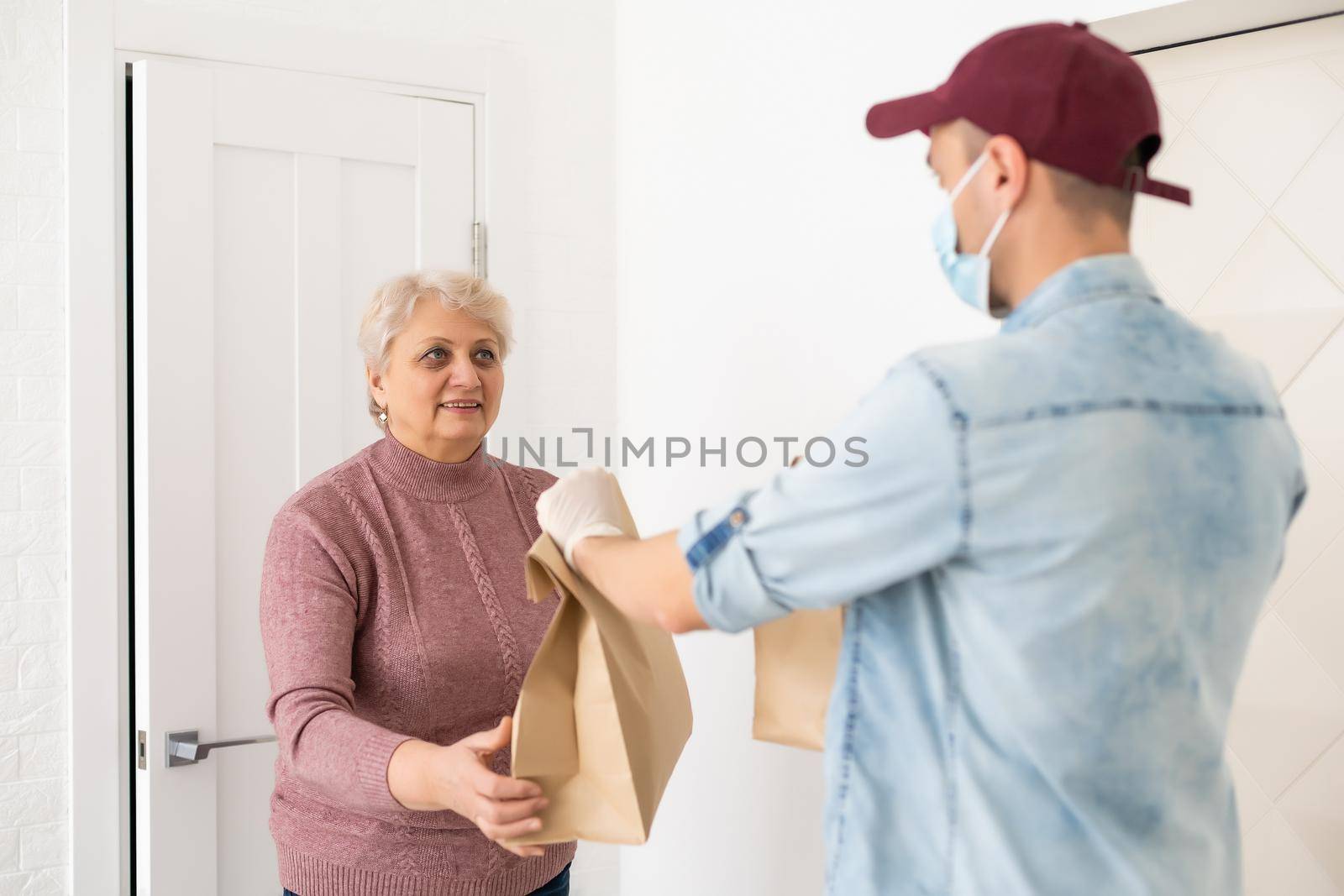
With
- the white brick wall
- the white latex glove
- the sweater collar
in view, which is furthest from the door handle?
the white latex glove

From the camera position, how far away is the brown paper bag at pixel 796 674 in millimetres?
1336

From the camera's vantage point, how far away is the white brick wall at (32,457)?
6.66 feet

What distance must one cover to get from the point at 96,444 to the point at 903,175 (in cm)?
161

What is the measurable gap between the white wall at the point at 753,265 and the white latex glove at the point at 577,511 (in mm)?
805

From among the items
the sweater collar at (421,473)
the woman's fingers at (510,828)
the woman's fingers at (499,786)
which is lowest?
the woman's fingers at (510,828)

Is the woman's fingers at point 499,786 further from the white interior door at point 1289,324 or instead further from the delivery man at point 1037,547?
the white interior door at point 1289,324

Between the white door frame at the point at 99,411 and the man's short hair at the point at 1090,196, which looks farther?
the white door frame at the point at 99,411

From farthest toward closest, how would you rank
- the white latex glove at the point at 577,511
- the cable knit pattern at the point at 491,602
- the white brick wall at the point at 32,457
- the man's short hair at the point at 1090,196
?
the white brick wall at the point at 32,457 < the cable knit pattern at the point at 491,602 < the white latex glove at the point at 577,511 < the man's short hair at the point at 1090,196

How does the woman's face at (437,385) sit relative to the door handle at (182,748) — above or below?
above

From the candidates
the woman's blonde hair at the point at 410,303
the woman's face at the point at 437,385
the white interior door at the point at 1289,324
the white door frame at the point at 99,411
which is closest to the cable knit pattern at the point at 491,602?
the woman's face at the point at 437,385

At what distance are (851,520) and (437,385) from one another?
39.8 inches

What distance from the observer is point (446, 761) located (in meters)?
1.24

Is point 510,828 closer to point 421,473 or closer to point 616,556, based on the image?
point 616,556

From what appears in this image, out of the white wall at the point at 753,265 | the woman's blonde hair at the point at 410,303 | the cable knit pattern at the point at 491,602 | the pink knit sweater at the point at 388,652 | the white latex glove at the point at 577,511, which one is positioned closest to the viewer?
the white latex glove at the point at 577,511
